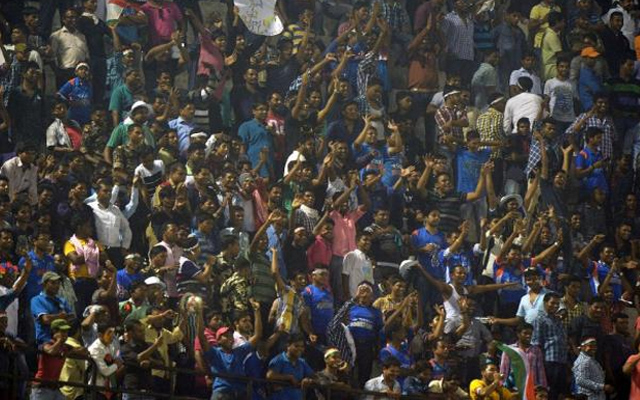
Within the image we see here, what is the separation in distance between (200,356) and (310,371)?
1.07 m

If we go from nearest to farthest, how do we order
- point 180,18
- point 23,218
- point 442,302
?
point 23,218 → point 442,302 → point 180,18

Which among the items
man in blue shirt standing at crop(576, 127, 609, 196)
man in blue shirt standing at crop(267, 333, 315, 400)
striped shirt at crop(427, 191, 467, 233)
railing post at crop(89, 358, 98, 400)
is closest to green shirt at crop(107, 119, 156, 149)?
man in blue shirt standing at crop(267, 333, 315, 400)

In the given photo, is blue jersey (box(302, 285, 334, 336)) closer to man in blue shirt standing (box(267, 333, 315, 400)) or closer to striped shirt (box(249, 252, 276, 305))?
striped shirt (box(249, 252, 276, 305))

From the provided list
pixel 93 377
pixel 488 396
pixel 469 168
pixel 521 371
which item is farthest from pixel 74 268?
pixel 469 168

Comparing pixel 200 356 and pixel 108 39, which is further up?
pixel 108 39

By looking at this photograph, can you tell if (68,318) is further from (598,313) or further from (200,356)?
(598,313)

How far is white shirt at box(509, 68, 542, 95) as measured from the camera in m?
24.9

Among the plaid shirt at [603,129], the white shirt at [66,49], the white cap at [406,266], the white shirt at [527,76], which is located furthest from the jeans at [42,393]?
the plaid shirt at [603,129]

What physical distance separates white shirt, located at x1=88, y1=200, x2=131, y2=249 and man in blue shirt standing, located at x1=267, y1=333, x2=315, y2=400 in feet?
6.69

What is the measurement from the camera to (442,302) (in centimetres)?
2200

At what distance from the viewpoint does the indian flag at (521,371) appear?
2136cm

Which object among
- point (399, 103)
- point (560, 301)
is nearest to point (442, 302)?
point (560, 301)

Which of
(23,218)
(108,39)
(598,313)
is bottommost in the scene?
(598,313)

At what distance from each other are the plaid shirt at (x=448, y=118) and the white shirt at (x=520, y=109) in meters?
0.63
